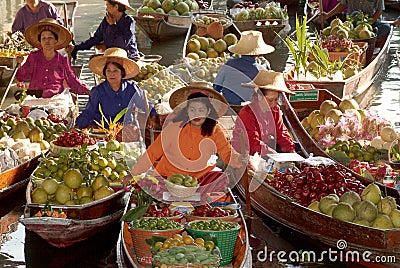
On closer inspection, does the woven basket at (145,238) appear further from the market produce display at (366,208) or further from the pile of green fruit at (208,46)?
the pile of green fruit at (208,46)

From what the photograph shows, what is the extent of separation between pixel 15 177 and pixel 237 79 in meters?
2.62

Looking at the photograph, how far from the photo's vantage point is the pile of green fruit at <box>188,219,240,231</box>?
4.98 m

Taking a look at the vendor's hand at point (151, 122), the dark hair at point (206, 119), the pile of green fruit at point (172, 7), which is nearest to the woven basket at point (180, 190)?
the dark hair at point (206, 119)

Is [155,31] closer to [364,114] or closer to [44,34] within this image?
[44,34]

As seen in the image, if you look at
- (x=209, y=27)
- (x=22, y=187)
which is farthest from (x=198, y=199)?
(x=209, y=27)

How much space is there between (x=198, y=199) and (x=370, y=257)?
3.79ft

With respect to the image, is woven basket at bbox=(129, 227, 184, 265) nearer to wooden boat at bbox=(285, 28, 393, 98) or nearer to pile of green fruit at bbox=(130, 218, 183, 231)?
pile of green fruit at bbox=(130, 218, 183, 231)

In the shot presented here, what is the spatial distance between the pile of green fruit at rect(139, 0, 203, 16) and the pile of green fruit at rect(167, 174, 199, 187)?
810 cm

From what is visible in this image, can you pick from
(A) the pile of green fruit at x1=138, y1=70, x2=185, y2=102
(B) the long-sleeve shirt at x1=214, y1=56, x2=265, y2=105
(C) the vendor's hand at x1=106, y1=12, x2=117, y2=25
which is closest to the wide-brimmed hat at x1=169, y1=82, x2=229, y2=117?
(B) the long-sleeve shirt at x1=214, y1=56, x2=265, y2=105

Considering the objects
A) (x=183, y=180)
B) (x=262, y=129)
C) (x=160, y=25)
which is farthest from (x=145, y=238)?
(x=160, y=25)

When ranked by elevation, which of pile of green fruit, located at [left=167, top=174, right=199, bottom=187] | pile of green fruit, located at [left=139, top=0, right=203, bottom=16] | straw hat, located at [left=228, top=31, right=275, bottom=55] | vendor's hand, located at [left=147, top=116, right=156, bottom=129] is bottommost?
pile of green fruit, located at [left=139, top=0, right=203, bottom=16]

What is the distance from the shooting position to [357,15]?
39.7ft

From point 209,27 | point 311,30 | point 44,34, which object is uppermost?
point 44,34

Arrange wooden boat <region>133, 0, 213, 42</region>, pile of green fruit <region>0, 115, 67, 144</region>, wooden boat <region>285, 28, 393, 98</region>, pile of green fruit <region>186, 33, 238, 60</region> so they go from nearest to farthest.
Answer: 1. pile of green fruit <region>0, 115, 67, 144</region>
2. wooden boat <region>285, 28, 393, 98</region>
3. pile of green fruit <region>186, 33, 238, 60</region>
4. wooden boat <region>133, 0, 213, 42</region>
